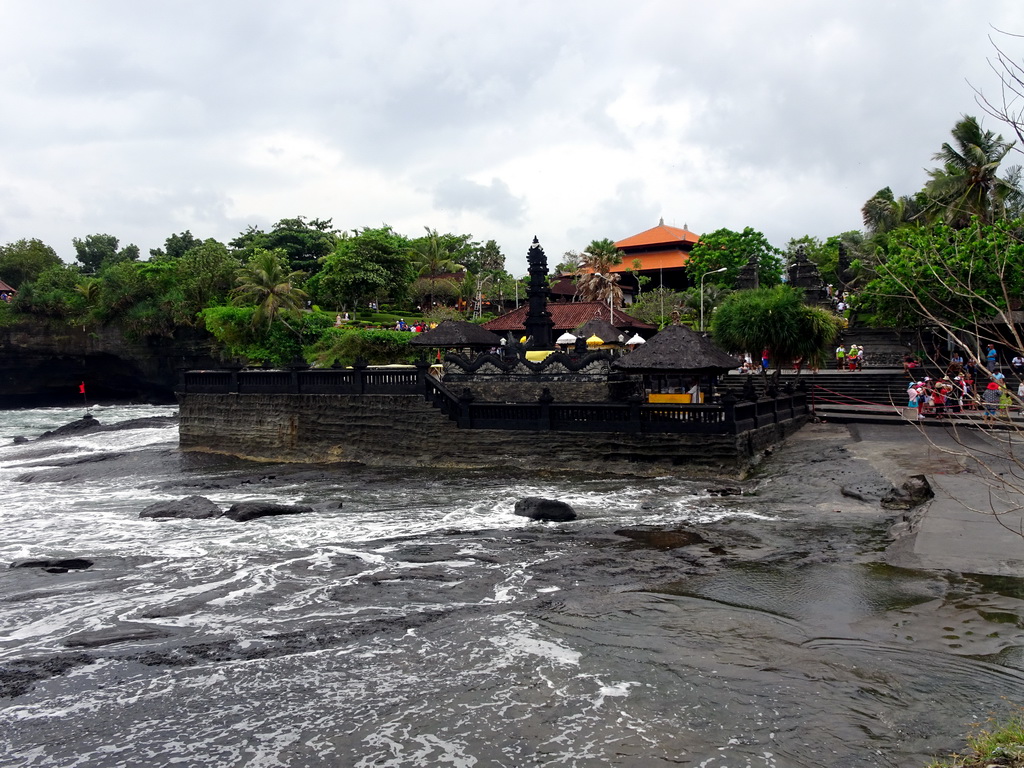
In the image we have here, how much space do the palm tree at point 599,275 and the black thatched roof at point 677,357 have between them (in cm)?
3005

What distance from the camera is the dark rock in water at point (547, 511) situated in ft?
49.6

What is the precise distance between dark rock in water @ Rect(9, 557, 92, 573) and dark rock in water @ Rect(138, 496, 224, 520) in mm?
3346

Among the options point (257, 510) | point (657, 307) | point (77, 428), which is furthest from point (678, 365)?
point (657, 307)

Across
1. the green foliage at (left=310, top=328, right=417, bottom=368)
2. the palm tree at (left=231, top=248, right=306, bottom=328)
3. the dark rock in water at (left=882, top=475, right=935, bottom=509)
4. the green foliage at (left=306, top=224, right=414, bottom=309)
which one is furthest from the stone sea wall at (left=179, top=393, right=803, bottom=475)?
the green foliage at (left=306, top=224, right=414, bottom=309)

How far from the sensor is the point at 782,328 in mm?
28656

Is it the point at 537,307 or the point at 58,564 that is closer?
the point at 58,564

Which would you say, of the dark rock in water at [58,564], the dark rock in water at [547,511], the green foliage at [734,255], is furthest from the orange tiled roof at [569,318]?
the dark rock in water at [58,564]

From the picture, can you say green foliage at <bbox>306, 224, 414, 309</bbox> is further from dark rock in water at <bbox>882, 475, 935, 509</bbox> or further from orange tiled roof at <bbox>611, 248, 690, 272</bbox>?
dark rock in water at <bbox>882, 475, 935, 509</bbox>

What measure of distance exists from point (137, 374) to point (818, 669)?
57133mm

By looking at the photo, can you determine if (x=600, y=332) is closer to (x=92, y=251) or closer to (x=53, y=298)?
(x=53, y=298)

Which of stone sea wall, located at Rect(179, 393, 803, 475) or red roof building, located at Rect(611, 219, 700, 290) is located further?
red roof building, located at Rect(611, 219, 700, 290)

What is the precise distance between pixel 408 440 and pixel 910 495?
14134 millimetres

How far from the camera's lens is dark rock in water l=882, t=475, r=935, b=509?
14.5 m

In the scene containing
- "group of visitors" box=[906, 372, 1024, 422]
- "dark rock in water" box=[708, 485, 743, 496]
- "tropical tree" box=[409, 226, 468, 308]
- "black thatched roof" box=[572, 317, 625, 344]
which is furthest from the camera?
"tropical tree" box=[409, 226, 468, 308]
